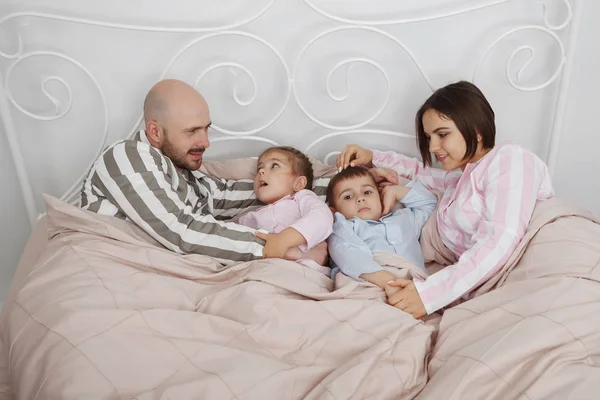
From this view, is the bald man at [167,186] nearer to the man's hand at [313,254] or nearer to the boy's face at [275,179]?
the man's hand at [313,254]

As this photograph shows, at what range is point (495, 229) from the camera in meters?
1.47

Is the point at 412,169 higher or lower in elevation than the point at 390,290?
higher

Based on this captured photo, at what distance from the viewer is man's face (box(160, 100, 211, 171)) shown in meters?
1.71

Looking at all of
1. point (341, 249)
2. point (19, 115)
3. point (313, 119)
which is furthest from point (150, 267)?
point (19, 115)

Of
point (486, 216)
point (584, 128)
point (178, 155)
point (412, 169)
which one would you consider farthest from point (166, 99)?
point (584, 128)

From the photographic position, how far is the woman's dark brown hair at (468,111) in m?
1.62

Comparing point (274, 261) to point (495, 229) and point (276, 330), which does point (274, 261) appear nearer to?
point (276, 330)

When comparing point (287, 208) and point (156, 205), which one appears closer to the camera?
point (156, 205)

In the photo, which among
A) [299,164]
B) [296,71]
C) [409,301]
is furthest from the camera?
[296,71]

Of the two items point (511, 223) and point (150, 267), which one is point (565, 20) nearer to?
point (511, 223)

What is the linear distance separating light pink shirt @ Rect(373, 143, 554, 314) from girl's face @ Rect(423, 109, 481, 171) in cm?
5

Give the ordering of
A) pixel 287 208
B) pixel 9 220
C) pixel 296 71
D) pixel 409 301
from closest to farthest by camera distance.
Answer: pixel 409 301 → pixel 287 208 → pixel 296 71 → pixel 9 220

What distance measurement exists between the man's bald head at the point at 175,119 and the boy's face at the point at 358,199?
0.48 meters

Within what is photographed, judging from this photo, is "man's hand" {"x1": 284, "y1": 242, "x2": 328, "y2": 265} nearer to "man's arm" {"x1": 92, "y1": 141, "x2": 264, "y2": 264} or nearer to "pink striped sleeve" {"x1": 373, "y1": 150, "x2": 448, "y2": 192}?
"man's arm" {"x1": 92, "y1": 141, "x2": 264, "y2": 264}
